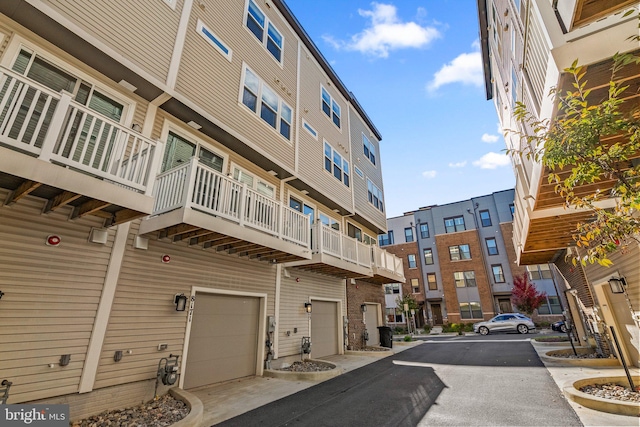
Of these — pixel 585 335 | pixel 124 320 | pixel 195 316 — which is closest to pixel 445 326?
pixel 585 335

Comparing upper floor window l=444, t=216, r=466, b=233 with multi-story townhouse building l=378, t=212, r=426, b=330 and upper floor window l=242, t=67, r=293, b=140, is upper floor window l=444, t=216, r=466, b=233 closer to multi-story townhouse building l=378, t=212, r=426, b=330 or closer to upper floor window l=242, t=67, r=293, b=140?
multi-story townhouse building l=378, t=212, r=426, b=330

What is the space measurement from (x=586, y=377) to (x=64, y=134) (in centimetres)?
1105

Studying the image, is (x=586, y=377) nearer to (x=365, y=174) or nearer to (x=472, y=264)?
(x=365, y=174)

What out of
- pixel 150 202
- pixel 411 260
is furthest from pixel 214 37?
pixel 411 260

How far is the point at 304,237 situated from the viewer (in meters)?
8.58

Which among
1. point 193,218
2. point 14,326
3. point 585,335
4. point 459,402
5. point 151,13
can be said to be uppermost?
point 151,13

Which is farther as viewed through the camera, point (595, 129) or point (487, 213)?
point (487, 213)

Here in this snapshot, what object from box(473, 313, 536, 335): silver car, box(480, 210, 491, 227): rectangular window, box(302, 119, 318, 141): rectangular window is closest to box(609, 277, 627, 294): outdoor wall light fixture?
box(302, 119, 318, 141): rectangular window

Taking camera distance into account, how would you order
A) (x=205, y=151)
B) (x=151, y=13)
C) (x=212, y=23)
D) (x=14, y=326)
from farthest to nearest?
(x=212, y=23)
(x=205, y=151)
(x=151, y=13)
(x=14, y=326)

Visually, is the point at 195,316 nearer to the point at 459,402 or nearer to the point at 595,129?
the point at 459,402

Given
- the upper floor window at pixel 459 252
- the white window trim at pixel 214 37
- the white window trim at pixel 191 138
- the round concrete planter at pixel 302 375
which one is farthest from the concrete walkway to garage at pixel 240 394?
the upper floor window at pixel 459 252

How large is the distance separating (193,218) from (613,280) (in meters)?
9.67

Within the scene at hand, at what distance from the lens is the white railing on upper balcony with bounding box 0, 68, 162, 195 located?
3.52 meters

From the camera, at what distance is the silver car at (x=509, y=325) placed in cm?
2045
